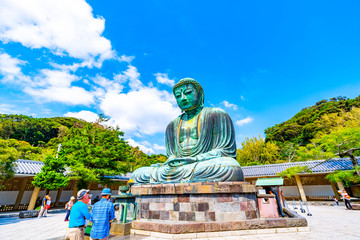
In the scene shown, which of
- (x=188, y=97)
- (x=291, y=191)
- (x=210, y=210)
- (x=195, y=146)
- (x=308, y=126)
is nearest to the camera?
(x=210, y=210)

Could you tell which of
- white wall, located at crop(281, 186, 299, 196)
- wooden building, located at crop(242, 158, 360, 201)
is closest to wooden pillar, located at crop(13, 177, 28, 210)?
wooden building, located at crop(242, 158, 360, 201)

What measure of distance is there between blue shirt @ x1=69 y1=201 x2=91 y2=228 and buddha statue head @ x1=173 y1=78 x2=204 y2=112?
5.34 metres

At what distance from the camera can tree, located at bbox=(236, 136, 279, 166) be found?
2941cm

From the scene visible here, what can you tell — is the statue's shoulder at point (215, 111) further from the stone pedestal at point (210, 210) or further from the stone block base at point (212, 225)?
the stone block base at point (212, 225)

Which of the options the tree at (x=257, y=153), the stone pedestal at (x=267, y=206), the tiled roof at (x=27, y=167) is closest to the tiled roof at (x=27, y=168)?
the tiled roof at (x=27, y=167)

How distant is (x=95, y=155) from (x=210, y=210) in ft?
38.2

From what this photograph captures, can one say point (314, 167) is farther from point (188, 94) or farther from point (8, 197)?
point (8, 197)

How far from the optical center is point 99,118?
725 inches

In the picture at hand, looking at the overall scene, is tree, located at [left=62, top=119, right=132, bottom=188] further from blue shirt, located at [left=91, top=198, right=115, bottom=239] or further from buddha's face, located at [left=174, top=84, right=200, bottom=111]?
blue shirt, located at [left=91, top=198, right=115, bottom=239]

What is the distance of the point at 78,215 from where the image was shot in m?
3.20

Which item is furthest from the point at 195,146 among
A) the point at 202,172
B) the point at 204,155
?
the point at 202,172

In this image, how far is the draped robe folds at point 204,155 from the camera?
535 cm

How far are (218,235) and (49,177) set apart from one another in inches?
466

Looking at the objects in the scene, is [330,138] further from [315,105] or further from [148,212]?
[315,105]
